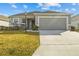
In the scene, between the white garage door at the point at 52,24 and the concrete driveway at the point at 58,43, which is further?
the white garage door at the point at 52,24

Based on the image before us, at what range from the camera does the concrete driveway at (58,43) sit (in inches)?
293

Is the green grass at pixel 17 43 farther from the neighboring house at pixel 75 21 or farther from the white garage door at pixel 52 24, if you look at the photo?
the neighboring house at pixel 75 21

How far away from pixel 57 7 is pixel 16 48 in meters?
1.71

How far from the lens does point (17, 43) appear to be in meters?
7.58

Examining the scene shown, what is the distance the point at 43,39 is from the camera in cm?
772

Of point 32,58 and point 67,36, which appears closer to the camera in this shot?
point 32,58

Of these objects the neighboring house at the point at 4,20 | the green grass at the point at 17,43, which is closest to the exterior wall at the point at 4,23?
the neighboring house at the point at 4,20

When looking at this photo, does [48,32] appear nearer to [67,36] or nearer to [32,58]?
[67,36]

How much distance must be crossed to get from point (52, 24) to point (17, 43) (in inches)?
46.5

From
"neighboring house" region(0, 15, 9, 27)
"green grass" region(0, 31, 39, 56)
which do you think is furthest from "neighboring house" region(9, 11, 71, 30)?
"green grass" region(0, 31, 39, 56)

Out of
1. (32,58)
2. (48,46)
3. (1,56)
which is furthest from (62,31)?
(1,56)

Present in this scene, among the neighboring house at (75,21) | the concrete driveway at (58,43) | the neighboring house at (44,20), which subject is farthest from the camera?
the neighboring house at (44,20)

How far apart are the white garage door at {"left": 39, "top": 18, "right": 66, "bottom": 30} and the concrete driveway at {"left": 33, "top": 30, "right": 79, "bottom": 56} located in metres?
0.13

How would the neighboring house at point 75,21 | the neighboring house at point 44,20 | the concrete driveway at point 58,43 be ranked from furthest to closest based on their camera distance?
the neighboring house at point 44,20 < the neighboring house at point 75,21 < the concrete driveway at point 58,43
